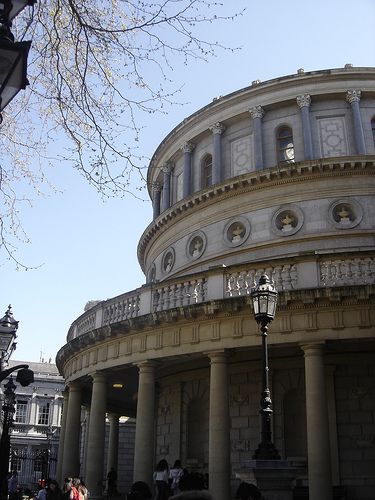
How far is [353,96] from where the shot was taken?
27.6 meters

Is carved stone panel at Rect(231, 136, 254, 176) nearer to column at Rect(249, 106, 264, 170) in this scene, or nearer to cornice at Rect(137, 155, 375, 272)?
column at Rect(249, 106, 264, 170)

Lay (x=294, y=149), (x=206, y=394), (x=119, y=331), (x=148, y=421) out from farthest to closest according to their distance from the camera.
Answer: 1. (x=294, y=149)
2. (x=206, y=394)
3. (x=119, y=331)
4. (x=148, y=421)

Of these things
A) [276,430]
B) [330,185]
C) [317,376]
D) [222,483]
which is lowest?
[222,483]

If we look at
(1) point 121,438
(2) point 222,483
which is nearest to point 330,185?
(2) point 222,483

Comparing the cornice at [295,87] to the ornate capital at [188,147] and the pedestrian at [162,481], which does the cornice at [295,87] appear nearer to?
the ornate capital at [188,147]

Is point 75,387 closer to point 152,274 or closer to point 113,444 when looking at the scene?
point 152,274

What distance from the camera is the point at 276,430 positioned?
2073 cm

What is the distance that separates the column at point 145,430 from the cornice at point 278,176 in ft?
34.3

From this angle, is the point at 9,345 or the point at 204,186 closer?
the point at 9,345

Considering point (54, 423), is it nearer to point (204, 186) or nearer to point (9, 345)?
point (204, 186)

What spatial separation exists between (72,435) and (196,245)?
10254 millimetres

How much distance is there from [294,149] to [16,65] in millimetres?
23385

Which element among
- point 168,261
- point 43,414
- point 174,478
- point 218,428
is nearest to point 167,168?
point 168,261

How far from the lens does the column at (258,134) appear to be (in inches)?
1092
